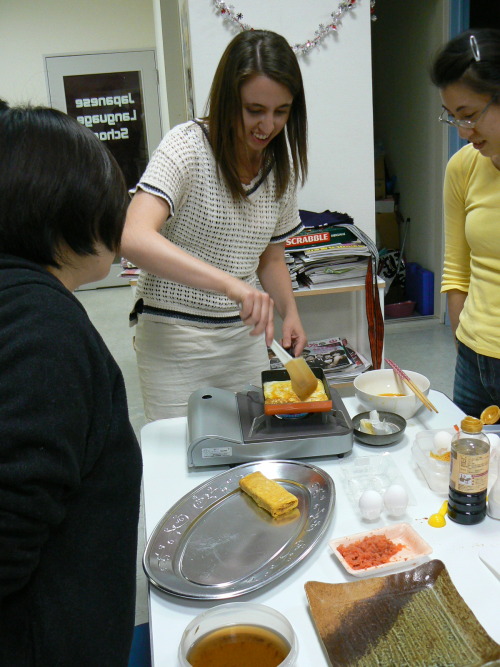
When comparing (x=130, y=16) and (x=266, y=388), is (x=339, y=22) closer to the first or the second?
(x=266, y=388)

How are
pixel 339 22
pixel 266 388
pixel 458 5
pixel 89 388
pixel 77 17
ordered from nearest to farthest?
pixel 89 388 → pixel 266 388 → pixel 339 22 → pixel 458 5 → pixel 77 17

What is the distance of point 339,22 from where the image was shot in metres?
2.52

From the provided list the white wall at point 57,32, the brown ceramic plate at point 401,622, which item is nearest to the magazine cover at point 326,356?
the brown ceramic plate at point 401,622

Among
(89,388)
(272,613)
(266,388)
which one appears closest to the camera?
(89,388)

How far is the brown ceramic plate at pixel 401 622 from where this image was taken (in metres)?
0.77

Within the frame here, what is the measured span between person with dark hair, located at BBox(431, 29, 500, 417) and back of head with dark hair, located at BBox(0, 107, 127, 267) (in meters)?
0.93

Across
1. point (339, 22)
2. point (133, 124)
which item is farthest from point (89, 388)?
point (133, 124)

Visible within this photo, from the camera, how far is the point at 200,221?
1501mm

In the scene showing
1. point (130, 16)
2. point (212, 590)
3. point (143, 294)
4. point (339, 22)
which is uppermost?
point (130, 16)

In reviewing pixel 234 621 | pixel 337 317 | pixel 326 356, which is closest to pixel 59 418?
pixel 234 621

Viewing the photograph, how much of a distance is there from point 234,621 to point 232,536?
211 mm

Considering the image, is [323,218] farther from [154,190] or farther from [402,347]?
[402,347]

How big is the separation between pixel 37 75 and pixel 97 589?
552cm

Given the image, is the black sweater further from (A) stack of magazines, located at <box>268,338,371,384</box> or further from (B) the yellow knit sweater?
(A) stack of magazines, located at <box>268,338,371,384</box>
